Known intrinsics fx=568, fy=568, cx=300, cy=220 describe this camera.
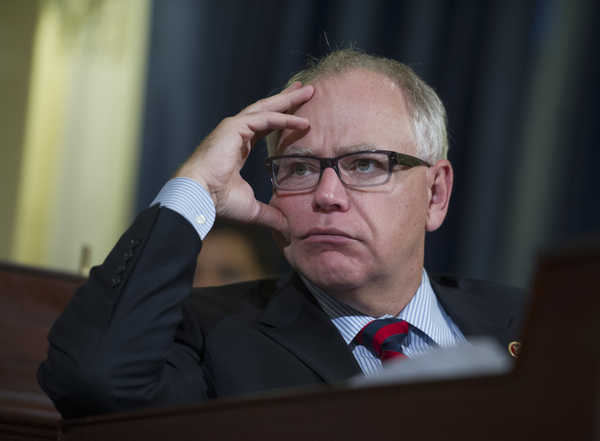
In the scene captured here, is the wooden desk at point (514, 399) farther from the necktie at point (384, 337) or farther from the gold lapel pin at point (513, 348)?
the gold lapel pin at point (513, 348)

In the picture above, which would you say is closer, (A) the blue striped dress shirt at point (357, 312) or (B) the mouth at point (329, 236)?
(A) the blue striped dress shirt at point (357, 312)

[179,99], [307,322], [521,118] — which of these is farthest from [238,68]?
[307,322]

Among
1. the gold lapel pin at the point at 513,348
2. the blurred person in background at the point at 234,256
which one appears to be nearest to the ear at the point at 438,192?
the gold lapel pin at the point at 513,348

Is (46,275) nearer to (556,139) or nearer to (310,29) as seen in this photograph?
(310,29)

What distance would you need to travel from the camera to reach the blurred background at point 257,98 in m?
2.80

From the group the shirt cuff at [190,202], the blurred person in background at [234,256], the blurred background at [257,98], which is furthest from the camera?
the blurred background at [257,98]

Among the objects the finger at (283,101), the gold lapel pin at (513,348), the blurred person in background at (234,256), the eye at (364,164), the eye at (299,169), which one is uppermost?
the finger at (283,101)

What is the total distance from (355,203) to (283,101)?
0.32 metres

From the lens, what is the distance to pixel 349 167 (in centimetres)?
138

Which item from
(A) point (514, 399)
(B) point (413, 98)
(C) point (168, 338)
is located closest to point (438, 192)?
(B) point (413, 98)

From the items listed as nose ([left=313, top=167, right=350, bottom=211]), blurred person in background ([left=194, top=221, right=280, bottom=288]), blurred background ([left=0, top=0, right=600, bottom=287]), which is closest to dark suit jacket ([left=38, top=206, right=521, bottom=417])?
nose ([left=313, top=167, right=350, bottom=211])

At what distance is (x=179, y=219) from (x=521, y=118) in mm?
2273

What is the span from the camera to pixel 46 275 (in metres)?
1.68

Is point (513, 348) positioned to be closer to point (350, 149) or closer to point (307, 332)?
point (307, 332)
